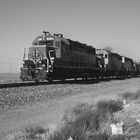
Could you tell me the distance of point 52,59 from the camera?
2298 cm

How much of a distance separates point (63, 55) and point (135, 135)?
19179mm

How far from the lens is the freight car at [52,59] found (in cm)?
2286

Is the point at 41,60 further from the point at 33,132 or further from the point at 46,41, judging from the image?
the point at 33,132

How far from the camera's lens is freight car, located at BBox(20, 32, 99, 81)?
75.0 feet

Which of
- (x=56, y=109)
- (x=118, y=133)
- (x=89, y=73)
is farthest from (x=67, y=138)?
(x=89, y=73)

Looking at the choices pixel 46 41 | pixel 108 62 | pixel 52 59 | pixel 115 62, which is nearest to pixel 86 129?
pixel 52 59

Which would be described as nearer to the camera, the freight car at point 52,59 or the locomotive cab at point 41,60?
the locomotive cab at point 41,60

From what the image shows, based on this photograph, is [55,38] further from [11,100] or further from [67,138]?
[67,138]

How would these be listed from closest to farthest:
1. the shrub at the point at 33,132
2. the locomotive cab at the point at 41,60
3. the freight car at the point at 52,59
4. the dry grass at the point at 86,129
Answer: the dry grass at the point at 86,129
the shrub at the point at 33,132
the locomotive cab at the point at 41,60
the freight car at the point at 52,59

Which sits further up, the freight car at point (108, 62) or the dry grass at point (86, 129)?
the freight car at point (108, 62)

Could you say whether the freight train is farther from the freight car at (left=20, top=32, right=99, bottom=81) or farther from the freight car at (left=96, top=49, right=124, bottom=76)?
the freight car at (left=96, top=49, right=124, bottom=76)

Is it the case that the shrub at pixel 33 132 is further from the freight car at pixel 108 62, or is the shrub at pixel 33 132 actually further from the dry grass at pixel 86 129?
the freight car at pixel 108 62

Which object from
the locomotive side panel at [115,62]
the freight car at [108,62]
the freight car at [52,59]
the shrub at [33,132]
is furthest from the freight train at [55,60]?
the shrub at [33,132]

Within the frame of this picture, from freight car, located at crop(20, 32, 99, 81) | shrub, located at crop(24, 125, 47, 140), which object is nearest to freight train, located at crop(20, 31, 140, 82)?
freight car, located at crop(20, 32, 99, 81)
